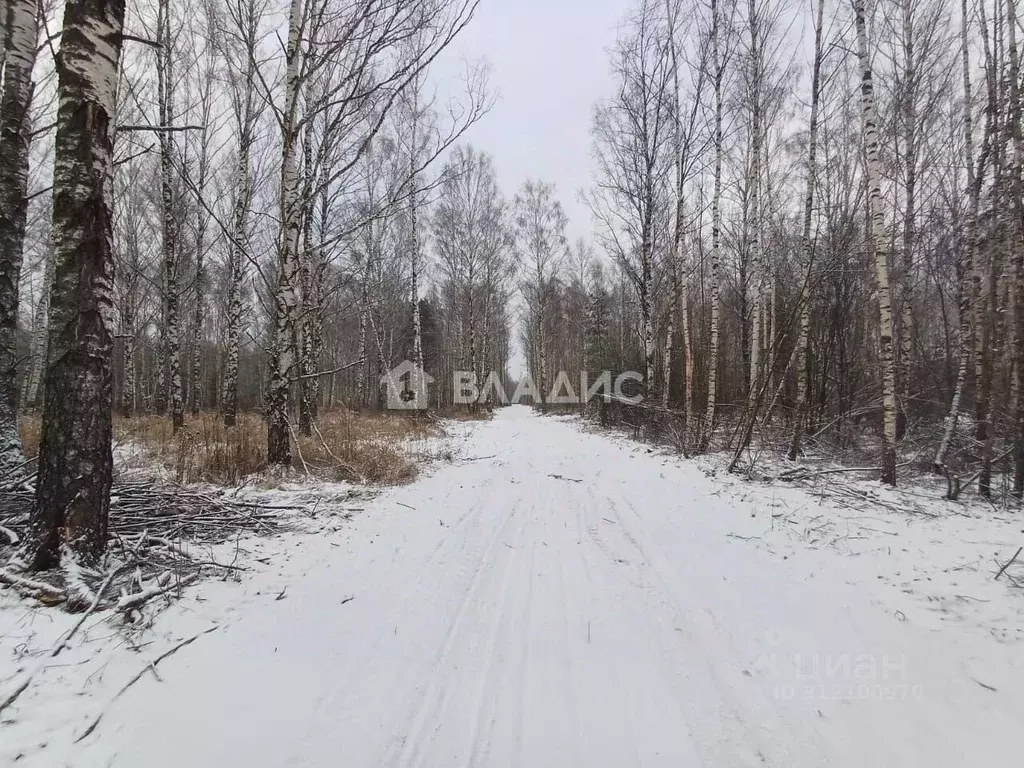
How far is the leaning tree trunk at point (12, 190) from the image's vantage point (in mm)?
4535

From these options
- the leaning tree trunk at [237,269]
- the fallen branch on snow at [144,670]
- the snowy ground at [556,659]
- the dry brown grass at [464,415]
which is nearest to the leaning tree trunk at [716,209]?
the snowy ground at [556,659]

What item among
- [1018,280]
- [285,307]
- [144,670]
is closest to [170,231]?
[285,307]

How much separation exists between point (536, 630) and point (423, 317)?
28751 mm

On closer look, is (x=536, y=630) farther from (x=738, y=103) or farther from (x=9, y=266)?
(x=738, y=103)

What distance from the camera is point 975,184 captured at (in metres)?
7.47

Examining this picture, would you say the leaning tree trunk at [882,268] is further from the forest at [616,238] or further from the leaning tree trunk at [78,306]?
the leaning tree trunk at [78,306]

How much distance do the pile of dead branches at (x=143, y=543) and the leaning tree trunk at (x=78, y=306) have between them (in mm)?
193

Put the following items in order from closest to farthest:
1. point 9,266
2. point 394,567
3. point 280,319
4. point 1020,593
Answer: point 1020,593 → point 394,567 → point 9,266 → point 280,319

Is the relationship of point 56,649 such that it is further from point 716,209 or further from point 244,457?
point 716,209

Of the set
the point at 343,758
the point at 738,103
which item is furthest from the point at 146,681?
the point at 738,103

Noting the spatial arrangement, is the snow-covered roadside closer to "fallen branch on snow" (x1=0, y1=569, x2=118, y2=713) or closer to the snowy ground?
the snowy ground

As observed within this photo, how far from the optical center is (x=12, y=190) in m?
4.76

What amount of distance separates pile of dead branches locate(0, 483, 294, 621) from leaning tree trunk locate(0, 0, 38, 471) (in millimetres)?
1122

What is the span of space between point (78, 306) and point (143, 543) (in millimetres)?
1742
